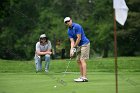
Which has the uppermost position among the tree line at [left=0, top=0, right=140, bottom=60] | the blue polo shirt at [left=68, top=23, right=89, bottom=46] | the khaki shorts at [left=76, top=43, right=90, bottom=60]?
the blue polo shirt at [left=68, top=23, right=89, bottom=46]

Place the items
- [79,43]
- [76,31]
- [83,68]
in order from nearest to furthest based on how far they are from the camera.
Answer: [83,68] < [76,31] < [79,43]

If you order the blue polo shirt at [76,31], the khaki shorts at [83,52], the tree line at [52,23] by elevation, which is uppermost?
the blue polo shirt at [76,31]

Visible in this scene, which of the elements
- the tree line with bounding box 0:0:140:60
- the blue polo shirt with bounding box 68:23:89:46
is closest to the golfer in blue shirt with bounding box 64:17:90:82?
the blue polo shirt with bounding box 68:23:89:46

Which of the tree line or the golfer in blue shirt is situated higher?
the golfer in blue shirt

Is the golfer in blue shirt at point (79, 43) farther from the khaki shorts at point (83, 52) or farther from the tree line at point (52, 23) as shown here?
the tree line at point (52, 23)

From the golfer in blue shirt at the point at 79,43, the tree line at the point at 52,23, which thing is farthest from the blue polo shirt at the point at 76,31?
the tree line at the point at 52,23

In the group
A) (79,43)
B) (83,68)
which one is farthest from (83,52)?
(83,68)

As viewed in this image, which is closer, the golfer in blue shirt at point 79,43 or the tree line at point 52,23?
the golfer in blue shirt at point 79,43

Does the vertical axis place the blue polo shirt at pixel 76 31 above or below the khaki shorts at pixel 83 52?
above

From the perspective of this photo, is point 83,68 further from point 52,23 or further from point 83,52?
point 52,23

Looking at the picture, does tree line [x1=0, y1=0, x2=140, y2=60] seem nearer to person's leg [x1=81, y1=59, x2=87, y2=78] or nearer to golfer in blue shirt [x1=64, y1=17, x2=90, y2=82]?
golfer in blue shirt [x1=64, y1=17, x2=90, y2=82]

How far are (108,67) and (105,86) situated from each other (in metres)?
10.7

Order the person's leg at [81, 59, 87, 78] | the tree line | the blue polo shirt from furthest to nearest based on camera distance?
the tree line
the blue polo shirt
the person's leg at [81, 59, 87, 78]

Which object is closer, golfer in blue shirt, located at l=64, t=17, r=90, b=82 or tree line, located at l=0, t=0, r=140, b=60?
golfer in blue shirt, located at l=64, t=17, r=90, b=82
